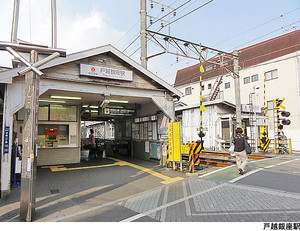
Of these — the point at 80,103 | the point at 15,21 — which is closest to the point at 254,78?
the point at 80,103

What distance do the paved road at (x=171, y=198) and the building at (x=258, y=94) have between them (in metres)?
9.33

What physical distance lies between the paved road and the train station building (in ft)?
5.03

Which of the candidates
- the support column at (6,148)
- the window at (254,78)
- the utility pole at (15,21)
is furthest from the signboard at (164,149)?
the window at (254,78)

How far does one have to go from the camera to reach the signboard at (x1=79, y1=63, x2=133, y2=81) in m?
7.51

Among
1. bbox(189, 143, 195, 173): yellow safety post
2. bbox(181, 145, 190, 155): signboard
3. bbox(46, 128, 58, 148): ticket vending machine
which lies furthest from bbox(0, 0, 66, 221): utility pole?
bbox(46, 128, 58, 148): ticket vending machine

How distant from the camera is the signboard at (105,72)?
7508 mm

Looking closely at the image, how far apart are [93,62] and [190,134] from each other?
14206 mm

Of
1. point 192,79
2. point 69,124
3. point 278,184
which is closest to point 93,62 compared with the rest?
point 69,124

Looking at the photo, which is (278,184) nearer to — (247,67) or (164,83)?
(164,83)

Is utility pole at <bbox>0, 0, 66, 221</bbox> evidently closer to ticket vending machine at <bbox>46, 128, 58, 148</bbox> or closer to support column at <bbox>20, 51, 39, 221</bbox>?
support column at <bbox>20, 51, 39, 221</bbox>

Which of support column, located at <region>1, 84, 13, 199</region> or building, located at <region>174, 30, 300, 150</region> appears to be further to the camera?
building, located at <region>174, 30, 300, 150</region>

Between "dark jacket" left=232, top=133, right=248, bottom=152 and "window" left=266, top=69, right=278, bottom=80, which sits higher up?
"window" left=266, top=69, right=278, bottom=80

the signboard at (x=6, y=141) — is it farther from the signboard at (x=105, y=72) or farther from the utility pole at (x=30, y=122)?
the signboard at (x=105, y=72)

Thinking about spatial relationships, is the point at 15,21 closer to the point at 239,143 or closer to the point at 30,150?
the point at 30,150
